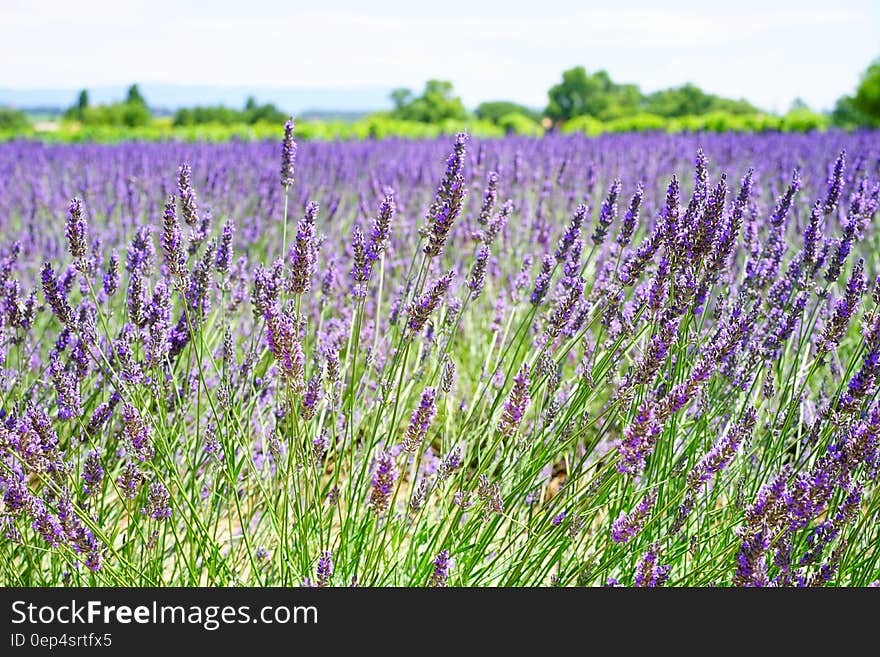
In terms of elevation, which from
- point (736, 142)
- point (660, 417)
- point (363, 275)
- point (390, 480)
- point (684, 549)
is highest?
point (736, 142)

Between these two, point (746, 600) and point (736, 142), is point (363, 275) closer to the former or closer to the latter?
point (746, 600)

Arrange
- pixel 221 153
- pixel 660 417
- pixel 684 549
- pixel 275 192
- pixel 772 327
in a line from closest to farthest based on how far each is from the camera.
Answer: pixel 660 417
pixel 684 549
pixel 772 327
pixel 275 192
pixel 221 153

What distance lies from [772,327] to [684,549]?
0.86 meters

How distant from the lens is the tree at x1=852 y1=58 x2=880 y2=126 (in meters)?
18.5

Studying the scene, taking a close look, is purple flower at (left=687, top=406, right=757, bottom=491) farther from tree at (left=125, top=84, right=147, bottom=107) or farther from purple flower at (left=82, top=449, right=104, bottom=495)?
tree at (left=125, top=84, right=147, bottom=107)

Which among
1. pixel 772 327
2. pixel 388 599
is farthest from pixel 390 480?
pixel 772 327

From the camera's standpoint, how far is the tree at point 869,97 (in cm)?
1855

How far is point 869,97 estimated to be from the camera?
731 inches

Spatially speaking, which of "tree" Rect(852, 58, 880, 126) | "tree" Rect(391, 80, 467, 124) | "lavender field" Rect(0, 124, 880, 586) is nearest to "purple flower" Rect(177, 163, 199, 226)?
"lavender field" Rect(0, 124, 880, 586)

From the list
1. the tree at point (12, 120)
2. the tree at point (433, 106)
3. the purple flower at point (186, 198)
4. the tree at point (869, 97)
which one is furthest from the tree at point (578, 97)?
the purple flower at point (186, 198)

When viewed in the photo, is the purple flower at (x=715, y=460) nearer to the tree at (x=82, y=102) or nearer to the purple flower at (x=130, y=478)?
the purple flower at (x=130, y=478)

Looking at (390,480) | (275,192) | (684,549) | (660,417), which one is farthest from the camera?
(275,192)

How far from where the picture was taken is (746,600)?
5.02ft

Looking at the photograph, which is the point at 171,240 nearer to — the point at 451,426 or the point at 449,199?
the point at 449,199
